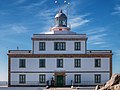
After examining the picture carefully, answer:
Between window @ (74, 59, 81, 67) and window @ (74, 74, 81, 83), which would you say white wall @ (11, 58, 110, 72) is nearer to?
window @ (74, 59, 81, 67)

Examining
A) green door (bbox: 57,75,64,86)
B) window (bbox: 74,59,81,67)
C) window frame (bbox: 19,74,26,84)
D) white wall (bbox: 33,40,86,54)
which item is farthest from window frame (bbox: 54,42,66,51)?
window frame (bbox: 19,74,26,84)

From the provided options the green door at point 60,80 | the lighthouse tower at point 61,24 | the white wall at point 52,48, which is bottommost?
the green door at point 60,80

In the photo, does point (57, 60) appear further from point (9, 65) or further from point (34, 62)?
point (9, 65)

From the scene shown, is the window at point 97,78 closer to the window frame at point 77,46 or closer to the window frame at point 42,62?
the window frame at point 77,46

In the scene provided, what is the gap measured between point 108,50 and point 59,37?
252 inches

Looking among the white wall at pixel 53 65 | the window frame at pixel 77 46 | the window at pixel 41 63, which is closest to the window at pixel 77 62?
the white wall at pixel 53 65

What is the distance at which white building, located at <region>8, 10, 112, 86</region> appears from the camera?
44250mm

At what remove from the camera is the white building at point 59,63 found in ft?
145

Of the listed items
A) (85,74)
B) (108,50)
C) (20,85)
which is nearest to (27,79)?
(20,85)

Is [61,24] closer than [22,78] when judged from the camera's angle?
No

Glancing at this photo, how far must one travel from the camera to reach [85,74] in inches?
1753

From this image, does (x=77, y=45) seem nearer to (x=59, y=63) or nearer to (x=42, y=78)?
(x=59, y=63)

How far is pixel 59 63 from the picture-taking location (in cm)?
4447

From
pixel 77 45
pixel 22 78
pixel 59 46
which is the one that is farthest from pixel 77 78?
pixel 22 78
